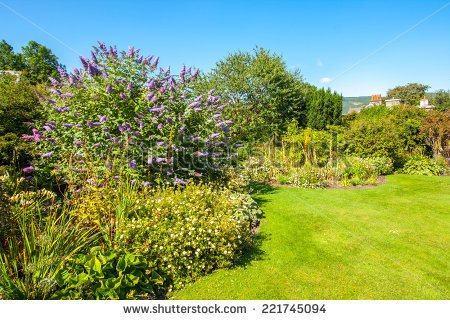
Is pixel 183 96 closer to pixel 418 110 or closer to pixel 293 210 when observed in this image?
pixel 293 210

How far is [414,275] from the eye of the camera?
3576 millimetres

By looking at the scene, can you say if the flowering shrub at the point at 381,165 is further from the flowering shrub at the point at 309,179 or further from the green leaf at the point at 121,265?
the green leaf at the point at 121,265

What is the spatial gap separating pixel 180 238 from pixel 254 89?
1390 centimetres

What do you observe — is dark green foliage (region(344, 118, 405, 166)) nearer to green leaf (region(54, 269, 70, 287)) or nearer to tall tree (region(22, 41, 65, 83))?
green leaf (region(54, 269, 70, 287))

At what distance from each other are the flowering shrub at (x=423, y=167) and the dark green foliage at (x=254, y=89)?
23.2 feet

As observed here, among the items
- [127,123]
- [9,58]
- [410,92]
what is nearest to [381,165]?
[127,123]

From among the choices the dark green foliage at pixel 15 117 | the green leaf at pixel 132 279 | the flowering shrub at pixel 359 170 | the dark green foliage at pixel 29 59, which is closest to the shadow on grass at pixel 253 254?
the green leaf at pixel 132 279

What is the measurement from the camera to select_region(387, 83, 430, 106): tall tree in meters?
54.0

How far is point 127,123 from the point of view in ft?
15.5

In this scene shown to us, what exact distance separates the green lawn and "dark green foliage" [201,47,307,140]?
29.8ft

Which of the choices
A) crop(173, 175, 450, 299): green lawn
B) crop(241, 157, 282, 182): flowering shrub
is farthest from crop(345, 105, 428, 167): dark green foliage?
crop(241, 157, 282, 182): flowering shrub
